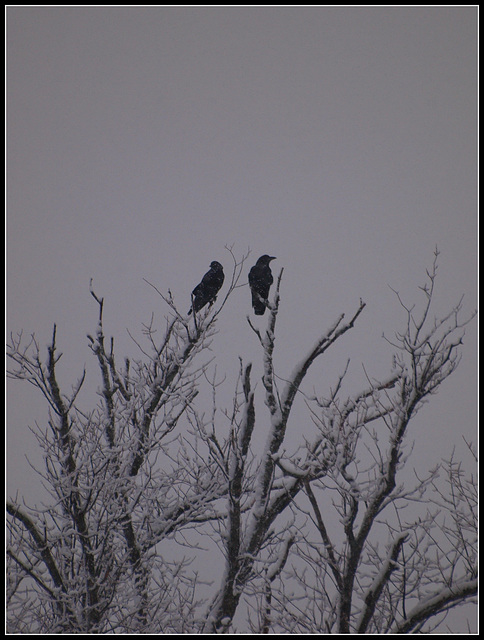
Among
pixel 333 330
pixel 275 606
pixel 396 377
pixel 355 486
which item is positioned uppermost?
pixel 333 330

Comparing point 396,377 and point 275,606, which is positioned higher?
point 396,377

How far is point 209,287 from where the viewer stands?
846 cm

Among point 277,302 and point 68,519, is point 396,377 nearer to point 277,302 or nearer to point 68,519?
point 277,302

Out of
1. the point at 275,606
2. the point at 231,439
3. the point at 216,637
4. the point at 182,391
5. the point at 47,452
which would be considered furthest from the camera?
the point at 182,391

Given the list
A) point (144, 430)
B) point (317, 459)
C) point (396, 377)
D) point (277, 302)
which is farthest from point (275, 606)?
point (277, 302)

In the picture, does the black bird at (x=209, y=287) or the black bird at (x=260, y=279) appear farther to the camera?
the black bird at (x=260, y=279)

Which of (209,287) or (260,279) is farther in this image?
(260,279)

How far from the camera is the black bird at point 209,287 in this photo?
26.9ft

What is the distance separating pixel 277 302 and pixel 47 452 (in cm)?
330

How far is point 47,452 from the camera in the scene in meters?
5.52

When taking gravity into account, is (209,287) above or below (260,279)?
below

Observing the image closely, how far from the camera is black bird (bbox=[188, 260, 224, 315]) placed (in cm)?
821

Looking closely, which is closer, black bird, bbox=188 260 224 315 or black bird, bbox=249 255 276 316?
black bird, bbox=188 260 224 315

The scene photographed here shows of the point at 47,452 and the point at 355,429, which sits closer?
the point at 355,429
